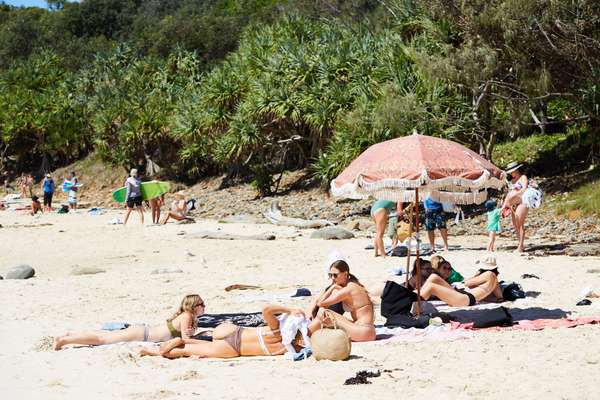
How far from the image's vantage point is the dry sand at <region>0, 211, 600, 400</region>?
6852 mm

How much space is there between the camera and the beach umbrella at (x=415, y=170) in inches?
348

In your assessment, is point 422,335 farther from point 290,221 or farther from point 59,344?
point 290,221

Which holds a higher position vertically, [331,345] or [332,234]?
[331,345]

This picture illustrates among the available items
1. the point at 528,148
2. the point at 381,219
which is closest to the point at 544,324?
the point at 381,219

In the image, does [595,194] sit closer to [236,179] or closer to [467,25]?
[467,25]

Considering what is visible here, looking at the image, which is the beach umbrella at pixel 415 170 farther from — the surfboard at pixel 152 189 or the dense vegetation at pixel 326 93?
the surfboard at pixel 152 189

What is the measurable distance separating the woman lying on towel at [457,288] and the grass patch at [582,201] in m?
10.0

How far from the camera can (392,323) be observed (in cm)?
920

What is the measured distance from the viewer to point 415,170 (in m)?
8.82

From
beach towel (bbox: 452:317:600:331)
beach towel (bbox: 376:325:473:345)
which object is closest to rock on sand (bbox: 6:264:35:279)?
beach towel (bbox: 376:325:473:345)

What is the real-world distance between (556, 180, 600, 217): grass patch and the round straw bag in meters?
13.1

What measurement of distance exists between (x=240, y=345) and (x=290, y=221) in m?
14.6

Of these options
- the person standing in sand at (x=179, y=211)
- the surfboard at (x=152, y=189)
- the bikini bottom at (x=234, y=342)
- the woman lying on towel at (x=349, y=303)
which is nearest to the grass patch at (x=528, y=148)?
the person standing in sand at (x=179, y=211)

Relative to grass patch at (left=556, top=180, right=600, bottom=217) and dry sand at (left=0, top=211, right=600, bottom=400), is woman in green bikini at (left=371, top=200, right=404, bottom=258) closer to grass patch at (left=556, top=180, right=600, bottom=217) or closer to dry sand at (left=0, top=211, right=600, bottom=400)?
dry sand at (left=0, top=211, right=600, bottom=400)
